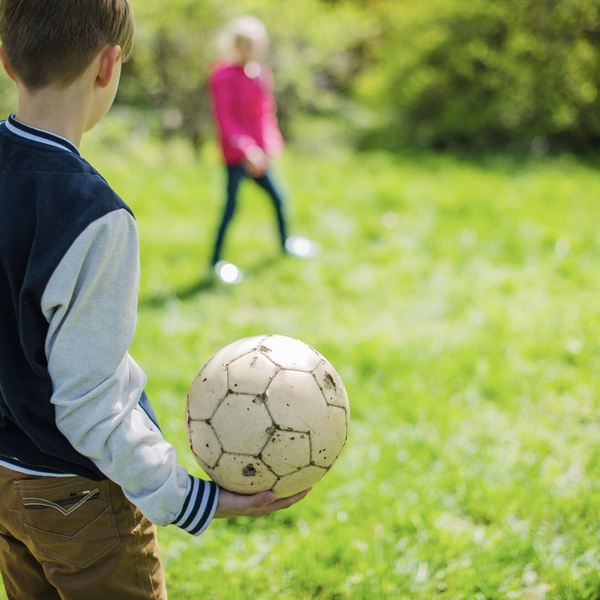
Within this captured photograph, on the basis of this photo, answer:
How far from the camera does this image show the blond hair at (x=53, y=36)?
1.34m

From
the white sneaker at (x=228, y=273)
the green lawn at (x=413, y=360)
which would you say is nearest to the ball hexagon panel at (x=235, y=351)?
the green lawn at (x=413, y=360)

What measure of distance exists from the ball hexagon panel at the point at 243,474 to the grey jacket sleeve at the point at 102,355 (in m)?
0.28

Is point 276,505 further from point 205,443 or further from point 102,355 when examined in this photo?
point 102,355

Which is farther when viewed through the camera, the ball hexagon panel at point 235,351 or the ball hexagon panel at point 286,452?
the ball hexagon panel at point 235,351

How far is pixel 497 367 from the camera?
4.03 m

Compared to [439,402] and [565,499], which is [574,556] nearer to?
[565,499]

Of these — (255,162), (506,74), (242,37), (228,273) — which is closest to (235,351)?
(228,273)

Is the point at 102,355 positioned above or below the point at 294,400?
above

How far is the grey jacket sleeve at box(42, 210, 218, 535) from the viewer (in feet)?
4.21

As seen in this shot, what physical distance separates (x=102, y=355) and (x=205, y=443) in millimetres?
509

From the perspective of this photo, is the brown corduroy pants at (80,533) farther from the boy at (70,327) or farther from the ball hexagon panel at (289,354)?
the ball hexagon panel at (289,354)

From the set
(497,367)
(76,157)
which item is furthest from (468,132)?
(76,157)

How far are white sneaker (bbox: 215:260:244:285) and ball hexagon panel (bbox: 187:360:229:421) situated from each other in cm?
351

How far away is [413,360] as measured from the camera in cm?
415
